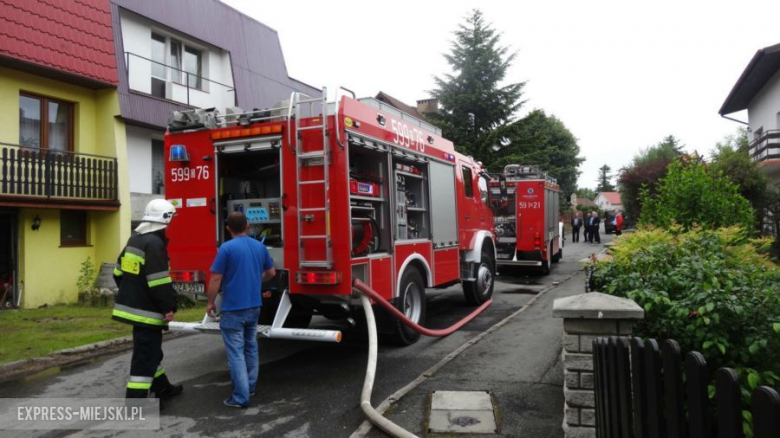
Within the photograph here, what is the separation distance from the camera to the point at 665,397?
1.99 m

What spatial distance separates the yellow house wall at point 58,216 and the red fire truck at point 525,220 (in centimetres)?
910

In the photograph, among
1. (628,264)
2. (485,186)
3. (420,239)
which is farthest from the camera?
(485,186)

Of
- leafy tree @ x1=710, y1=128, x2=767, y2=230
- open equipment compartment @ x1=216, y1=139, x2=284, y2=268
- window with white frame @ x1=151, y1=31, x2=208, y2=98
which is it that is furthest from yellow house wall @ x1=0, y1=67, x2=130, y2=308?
leafy tree @ x1=710, y1=128, x2=767, y2=230

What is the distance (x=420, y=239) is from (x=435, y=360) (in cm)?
179

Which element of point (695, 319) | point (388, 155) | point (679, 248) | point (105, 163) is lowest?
point (695, 319)

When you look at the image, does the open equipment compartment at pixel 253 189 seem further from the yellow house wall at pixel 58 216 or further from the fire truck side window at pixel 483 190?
the yellow house wall at pixel 58 216

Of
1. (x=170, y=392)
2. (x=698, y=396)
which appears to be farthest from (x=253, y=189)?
(x=698, y=396)

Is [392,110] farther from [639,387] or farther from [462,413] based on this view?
[639,387]

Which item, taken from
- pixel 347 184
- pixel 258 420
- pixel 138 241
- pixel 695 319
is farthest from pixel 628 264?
pixel 138 241

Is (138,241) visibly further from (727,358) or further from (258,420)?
(727,358)

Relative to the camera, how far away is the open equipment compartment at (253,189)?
5.87m

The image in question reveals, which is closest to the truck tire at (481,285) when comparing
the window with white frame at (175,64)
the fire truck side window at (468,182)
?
the fire truck side window at (468,182)

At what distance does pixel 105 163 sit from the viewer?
1148 centimetres

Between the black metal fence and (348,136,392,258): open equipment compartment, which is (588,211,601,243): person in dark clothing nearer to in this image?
(348,136,392,258): open equipment compartment
